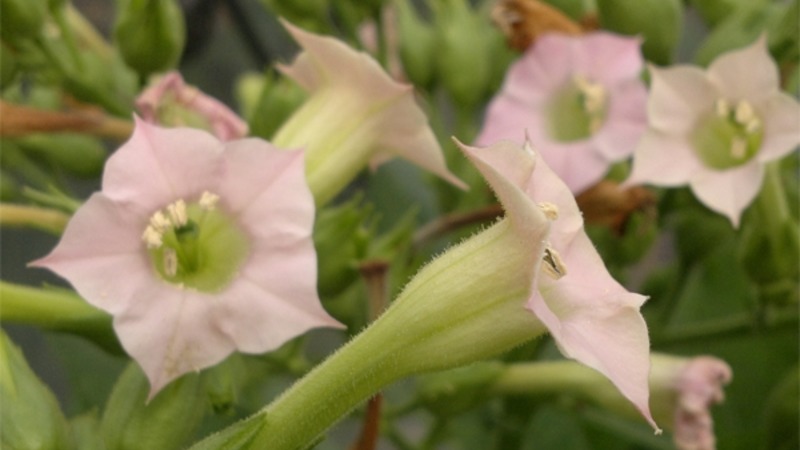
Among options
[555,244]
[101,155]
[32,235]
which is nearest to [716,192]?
[555,244]

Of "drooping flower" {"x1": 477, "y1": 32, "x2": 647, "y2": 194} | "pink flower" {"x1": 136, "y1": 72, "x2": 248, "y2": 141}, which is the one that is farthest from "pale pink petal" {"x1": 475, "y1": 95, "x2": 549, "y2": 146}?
"pink flower" {"x1": 136, "y1": 72, "x2": 248, "y2": 141}

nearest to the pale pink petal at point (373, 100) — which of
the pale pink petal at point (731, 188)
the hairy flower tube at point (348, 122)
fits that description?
the hairy flower tube at point (348, 122)

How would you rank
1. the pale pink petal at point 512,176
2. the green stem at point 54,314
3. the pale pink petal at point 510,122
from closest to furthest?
the pale pink petal at point 512,176, the green stem at point 54,314, the pale pink petal at point 510,122

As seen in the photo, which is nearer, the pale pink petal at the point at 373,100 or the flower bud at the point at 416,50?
the pale pink petal at the point at 373,100

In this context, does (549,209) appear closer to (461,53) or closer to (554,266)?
(554,266)

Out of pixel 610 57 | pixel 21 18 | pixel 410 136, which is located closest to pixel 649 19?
pixel 610 57

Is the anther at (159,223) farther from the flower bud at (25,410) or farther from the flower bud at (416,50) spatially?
the flower bud at (416,50)
